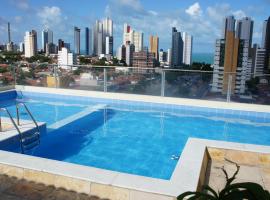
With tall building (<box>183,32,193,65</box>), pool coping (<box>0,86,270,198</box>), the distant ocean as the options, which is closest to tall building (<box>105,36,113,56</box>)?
tall building (<box>183,32,193,65</box>)

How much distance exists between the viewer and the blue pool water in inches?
212

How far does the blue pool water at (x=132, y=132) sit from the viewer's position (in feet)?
17.7

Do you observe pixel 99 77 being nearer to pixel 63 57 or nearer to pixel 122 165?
pixel 122 165

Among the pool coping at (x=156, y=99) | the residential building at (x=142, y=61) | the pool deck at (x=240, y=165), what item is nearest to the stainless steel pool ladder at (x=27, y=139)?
the pool deck at (x=240, y=165)

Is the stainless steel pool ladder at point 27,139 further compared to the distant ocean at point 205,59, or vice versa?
the distant ocean at point 205,59

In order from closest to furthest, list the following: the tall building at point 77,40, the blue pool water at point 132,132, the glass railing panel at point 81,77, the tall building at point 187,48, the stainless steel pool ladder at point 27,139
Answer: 1. the stainless steel pool ladder at point 27,139
2. the blue pool water at point 132,132
3. the glass railing panel at point 81,77
4. the tall building at point 187,48
5. the tall building at point 77,40

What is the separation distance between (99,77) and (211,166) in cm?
685

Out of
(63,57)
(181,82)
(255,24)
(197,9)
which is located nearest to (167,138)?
(181,82)

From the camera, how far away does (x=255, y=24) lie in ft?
136

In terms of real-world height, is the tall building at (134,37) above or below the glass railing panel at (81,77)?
above

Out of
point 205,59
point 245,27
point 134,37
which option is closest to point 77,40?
point 134,37

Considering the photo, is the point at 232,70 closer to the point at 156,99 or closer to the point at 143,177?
the point at 156,99

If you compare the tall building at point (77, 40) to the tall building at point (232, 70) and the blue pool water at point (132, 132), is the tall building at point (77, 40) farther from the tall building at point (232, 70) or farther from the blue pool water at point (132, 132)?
the blue pool water at point (132, 132)

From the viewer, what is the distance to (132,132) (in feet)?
23.0
